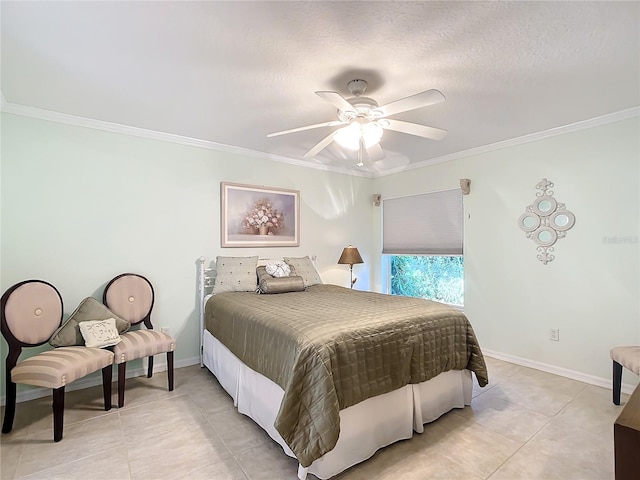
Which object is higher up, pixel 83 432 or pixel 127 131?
pixel 127 131

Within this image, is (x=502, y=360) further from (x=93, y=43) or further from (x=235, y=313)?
(x=93, y=43)

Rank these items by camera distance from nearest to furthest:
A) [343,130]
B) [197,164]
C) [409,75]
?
[409,75]
[343,130]
[197,164]

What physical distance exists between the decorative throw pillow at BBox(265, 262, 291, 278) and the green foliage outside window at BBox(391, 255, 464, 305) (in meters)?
2.06

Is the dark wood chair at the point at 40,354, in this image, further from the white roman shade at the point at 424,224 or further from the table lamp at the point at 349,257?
the white roman shade at the point at 424,224

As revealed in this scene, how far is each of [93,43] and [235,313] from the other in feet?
6.69

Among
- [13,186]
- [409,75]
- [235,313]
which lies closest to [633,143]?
[409,75]

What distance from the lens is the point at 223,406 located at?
8.59ft

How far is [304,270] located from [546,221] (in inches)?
106

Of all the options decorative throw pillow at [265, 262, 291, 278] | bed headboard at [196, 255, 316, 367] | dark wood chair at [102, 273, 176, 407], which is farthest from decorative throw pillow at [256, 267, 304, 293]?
dark wood chair at [102, 273, 176, 407]

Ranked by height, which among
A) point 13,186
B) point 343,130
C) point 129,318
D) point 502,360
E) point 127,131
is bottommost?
point 502,360

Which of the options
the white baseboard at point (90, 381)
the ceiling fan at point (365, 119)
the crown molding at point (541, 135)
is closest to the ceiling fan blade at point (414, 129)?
the ceiling fan at point (365, 119)

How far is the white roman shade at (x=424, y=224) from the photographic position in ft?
13.9

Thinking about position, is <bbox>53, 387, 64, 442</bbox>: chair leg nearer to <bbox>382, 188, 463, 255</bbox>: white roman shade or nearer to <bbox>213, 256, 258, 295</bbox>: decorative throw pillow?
<bbox>213, 256, 258, 295</bbox>: decorative throw pillow

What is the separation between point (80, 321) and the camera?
268 centimetres
